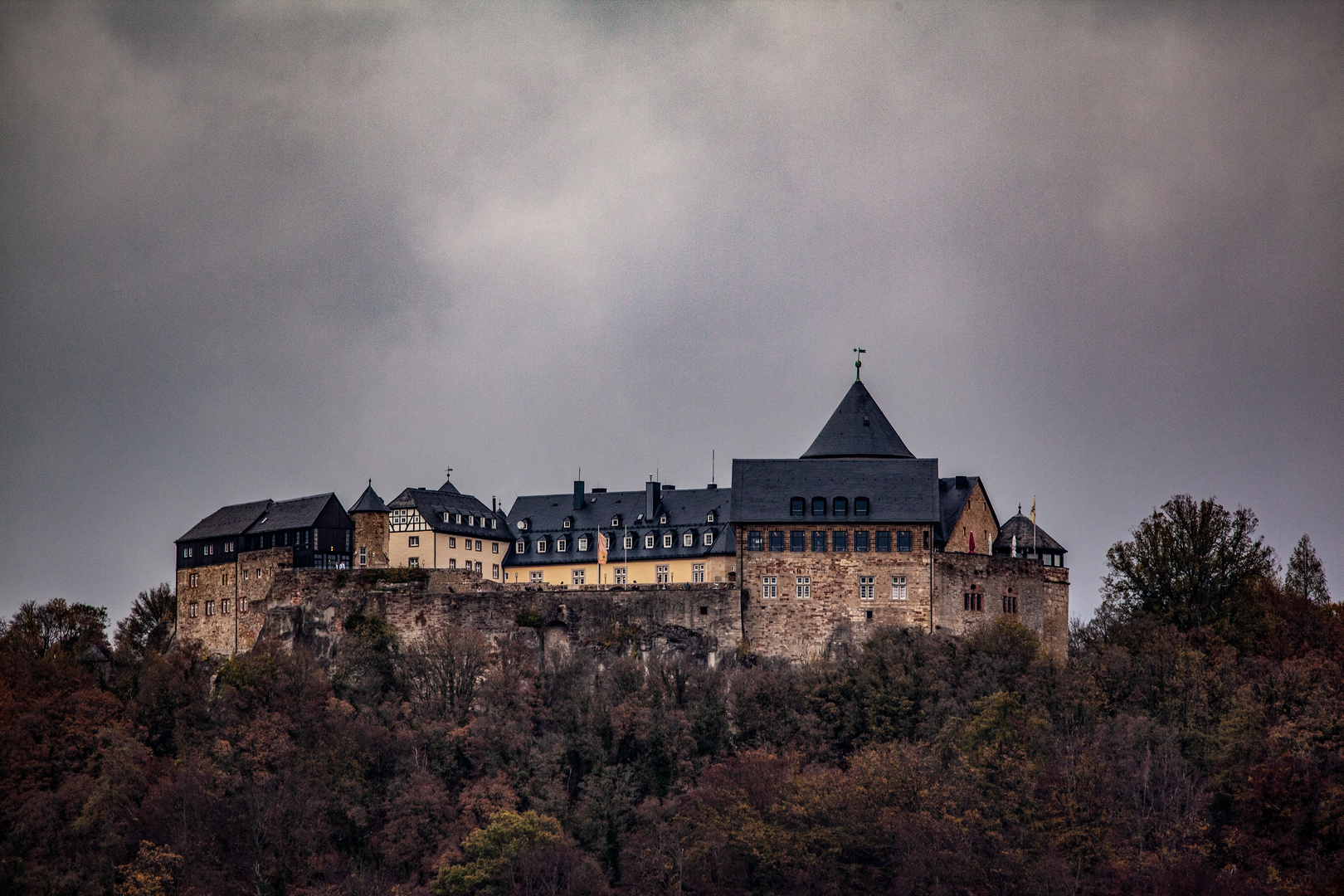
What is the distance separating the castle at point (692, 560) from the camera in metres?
74.6

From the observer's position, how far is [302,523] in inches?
3329

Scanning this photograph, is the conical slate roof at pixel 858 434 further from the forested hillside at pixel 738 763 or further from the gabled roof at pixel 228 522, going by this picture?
the gabled roof at pixel 228 522

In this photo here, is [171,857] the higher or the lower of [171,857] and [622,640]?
the lower

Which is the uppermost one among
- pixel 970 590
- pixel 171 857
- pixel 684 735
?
pixel 970 590

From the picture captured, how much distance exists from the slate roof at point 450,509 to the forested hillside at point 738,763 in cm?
886

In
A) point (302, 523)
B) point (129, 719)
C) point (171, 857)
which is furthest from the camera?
point (302, 523)

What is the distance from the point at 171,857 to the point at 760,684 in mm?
23566

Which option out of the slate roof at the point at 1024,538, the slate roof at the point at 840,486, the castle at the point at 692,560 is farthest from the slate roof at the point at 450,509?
the slate roof at the point at 1024,538

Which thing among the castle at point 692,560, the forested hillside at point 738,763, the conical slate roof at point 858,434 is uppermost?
the conical slate roof at point 858,434

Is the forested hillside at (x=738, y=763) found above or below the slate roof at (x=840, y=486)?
below

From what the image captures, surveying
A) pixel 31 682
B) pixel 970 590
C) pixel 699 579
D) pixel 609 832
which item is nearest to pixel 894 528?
pixel 970 590

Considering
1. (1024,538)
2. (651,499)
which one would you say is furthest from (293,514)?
(1024,538)

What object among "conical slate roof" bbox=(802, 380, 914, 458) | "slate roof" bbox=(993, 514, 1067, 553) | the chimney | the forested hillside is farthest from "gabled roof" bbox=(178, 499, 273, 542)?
"slate roof" bbox=(993, 514, 1067, 553)

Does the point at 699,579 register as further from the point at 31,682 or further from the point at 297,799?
the point at 31,682
